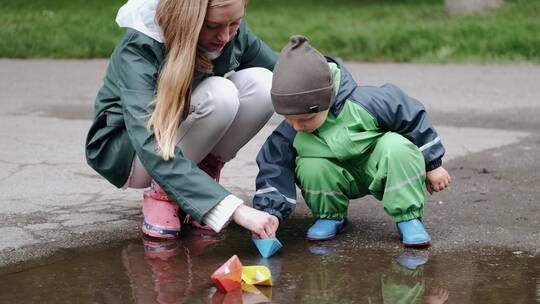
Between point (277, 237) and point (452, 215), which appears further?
point (452, 215)

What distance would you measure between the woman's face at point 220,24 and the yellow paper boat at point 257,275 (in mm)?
833

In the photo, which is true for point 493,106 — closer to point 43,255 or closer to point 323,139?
point 323,139

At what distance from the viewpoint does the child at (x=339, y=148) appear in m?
3.42

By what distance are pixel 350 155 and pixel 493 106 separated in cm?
333

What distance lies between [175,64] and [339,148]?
63 centimetres

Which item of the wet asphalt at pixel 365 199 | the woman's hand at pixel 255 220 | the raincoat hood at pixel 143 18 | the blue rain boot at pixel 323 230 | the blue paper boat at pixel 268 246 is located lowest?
the wet asphalt at pixel 365 199

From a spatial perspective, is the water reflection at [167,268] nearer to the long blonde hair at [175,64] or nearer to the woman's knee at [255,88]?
the long blonde hair at [175,64]

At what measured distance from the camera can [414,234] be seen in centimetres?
351

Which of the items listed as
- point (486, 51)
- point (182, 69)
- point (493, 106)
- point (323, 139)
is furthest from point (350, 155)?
point (486, 51)

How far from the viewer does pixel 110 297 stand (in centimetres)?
301

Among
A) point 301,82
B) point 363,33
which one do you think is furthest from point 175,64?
point 363,33

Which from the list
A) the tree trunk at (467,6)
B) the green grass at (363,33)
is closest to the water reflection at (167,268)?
the green grass at (363,33)

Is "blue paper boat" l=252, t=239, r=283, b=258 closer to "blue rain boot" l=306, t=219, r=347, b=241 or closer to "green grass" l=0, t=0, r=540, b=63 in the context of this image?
"blue rain boot" l=306, t=219, r=347, b=241

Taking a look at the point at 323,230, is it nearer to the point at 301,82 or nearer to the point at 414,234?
the point at 414,234
